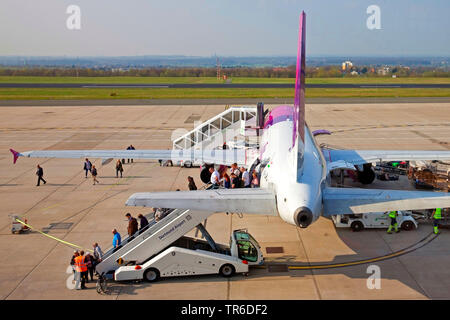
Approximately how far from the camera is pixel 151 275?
Answer: 17.5 meters

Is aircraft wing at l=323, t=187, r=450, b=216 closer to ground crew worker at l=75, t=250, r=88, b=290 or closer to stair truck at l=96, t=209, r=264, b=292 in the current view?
stair truck at l=96, t=209, r=264, b=292

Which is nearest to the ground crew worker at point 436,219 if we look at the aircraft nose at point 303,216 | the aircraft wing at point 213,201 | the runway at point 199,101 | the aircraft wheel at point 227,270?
the aircraft nose at point 303,216

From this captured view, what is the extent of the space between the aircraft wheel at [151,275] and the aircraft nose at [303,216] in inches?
237

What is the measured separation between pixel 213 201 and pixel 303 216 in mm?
3094

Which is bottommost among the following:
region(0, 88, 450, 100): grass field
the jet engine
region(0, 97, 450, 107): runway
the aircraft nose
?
the jet engine

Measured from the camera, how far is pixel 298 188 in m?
16.1

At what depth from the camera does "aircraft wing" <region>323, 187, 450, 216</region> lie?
14410 mm

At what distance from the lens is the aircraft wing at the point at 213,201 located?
49.5 feet

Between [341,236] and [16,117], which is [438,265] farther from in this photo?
[16,117]

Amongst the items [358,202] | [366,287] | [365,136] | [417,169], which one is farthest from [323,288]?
[365,136]

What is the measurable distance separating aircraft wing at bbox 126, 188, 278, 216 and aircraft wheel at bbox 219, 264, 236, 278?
3.11 m

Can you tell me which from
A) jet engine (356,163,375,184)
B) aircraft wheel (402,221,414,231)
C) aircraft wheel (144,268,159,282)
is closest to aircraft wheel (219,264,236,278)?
aircraft wheel (144,268,159,282)

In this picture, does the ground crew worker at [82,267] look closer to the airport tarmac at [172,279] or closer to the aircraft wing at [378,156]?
the airport tarmac at [172,279]

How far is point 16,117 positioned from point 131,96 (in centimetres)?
2945
